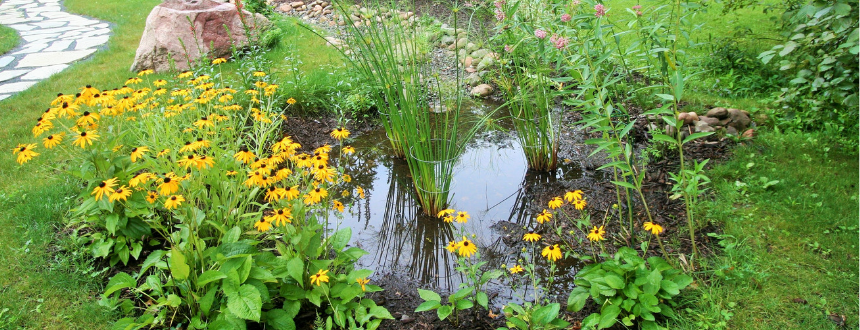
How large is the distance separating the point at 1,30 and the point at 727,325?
7.98 metres

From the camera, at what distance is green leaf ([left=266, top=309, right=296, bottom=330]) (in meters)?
1.96

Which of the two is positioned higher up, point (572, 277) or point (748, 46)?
point (748, 46)

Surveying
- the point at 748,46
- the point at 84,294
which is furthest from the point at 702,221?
the point at 84,294

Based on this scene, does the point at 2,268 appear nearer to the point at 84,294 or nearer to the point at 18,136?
the point at 84,294

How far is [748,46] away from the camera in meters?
4.18

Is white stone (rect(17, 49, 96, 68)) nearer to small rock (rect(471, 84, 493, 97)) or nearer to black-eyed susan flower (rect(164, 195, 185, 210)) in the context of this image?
small rock (rect(471, 84, 493, 97))

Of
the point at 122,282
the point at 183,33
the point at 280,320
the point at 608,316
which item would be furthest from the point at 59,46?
the point at 608,316

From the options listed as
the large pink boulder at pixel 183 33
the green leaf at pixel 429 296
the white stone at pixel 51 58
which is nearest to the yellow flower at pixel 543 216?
the green leaf at pixel 429 296

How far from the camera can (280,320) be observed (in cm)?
197

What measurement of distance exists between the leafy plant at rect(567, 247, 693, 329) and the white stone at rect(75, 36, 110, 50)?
5978 mm

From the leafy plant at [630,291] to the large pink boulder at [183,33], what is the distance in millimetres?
3717

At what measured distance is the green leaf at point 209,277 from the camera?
6.07 feet

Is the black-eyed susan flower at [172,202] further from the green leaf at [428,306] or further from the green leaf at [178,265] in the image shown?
the green leaf at [428,306]

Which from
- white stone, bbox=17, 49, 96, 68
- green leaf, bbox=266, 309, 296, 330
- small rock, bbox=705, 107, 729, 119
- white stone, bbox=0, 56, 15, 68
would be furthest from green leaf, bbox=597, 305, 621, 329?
white stone, bbox=0, 56, 15, 68
